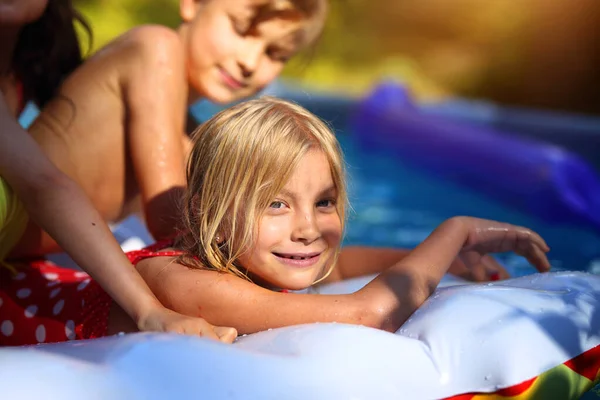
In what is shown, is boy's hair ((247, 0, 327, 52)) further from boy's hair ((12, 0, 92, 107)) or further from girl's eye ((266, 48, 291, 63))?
boy's hair ((12, 0, 92, 107))

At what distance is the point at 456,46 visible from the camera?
33.0ft

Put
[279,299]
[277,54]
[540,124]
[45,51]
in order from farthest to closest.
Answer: [540,124] < [277,54] < [45,51] < [279,299]

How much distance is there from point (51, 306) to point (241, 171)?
25.7 inches

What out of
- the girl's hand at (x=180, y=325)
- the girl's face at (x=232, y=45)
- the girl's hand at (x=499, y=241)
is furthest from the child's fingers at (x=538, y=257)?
the girl's face at (x=232, y=45)

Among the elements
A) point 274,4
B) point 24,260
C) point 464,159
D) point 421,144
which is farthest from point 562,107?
point 24,260

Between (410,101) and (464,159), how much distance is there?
2.05 metres

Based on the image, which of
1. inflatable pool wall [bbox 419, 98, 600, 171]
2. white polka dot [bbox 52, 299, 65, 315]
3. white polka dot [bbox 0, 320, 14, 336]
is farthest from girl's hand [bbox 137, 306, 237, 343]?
inflatable pool wall [bbox 419, 98, 600, 171]

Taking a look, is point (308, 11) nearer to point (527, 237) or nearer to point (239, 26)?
point (239, 26)

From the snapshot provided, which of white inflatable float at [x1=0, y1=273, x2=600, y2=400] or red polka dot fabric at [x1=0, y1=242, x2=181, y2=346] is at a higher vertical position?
white inflatable float at [x1=0, y1=273, x2=600, y2=400]

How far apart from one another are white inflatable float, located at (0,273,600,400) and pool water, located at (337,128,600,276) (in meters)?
1.14

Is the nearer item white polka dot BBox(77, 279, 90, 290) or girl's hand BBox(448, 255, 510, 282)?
white polka dot BBox(77, 279, 90, 290)

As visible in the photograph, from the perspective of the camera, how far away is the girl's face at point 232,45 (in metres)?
2.49

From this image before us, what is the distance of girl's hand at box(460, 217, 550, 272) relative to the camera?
1.98 meters

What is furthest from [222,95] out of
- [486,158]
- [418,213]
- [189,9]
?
[486,158]
